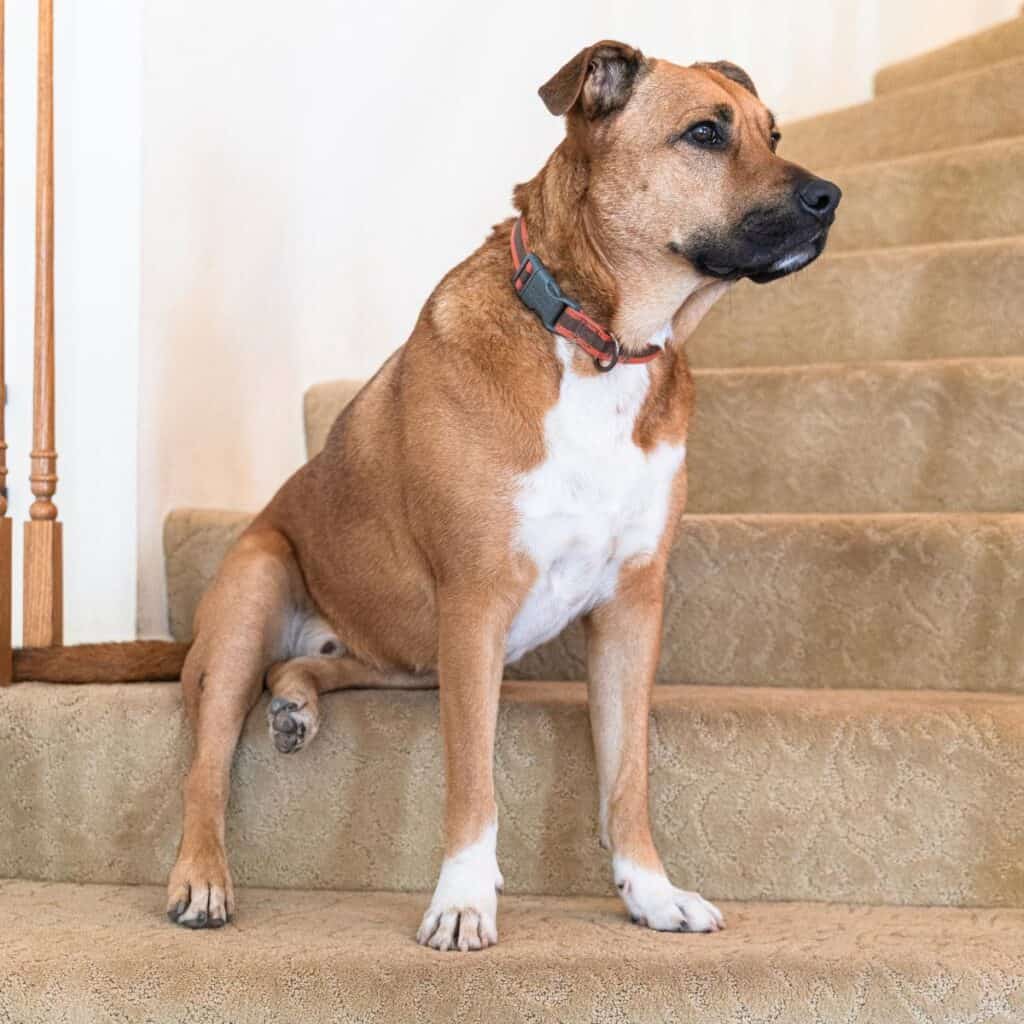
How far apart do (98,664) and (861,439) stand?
1.16m

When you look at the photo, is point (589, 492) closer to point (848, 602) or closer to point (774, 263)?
point (774, 263)

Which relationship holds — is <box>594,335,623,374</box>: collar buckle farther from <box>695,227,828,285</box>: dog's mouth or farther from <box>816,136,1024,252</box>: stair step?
<box>816,136,1024,252</box>: stair step

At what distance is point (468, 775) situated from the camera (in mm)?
1504

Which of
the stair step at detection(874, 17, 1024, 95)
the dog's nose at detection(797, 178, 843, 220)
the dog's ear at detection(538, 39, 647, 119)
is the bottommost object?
the dog's nose at detection(797, 178, 843, 220)

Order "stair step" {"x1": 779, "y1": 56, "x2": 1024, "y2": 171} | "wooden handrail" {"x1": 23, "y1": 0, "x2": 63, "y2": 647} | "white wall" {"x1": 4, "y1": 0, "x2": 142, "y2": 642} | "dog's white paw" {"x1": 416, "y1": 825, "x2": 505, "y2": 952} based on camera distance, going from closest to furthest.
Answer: "dog's white paw" {"x1": 416, "y1": 825, "x2": 505, "y2": 952}
"wooden handrail" {"x1": 23, "y1": 0, "x2": 63, "y2": 647}
"white wall" {"x1": 4, "y1": 0, "x2": 142, "y2": 642}
"stair step" {"x1": 779, "y1": 56, "x2": 1024, "y2": 171}

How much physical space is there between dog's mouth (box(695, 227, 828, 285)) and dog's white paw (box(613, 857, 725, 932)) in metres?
0.65

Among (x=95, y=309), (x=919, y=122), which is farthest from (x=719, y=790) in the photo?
(x=919, y=122)

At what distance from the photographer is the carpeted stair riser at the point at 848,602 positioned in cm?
186

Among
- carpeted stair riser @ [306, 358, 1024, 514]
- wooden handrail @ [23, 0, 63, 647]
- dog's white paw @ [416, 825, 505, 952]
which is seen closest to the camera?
dog's white paw @ [416, 825, 505, 952]

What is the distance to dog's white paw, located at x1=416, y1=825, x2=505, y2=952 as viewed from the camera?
1.41 meters

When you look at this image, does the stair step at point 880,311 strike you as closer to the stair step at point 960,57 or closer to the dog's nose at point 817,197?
the dog's nose at point 817,197

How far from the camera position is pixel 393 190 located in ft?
9.45

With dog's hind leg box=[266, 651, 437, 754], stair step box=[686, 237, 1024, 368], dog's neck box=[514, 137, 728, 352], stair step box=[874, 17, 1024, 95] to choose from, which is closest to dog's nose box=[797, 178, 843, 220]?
dog's neck box=[514, 137, 728, 352]

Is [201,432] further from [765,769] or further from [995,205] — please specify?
[995,205]
